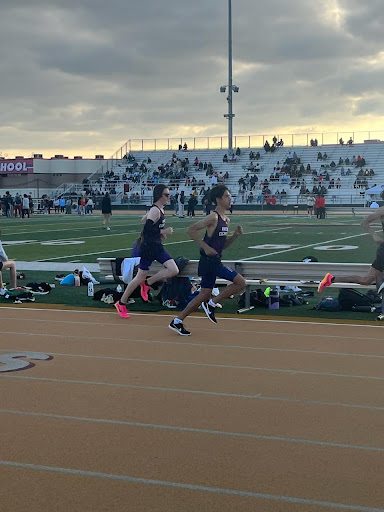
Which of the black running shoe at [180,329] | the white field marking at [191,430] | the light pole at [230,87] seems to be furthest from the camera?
the light pole at [230,87]

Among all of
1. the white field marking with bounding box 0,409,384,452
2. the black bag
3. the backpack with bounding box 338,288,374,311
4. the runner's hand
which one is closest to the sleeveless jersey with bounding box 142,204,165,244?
the runner's hand

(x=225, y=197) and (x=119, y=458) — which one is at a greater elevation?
(x=225, y=197)

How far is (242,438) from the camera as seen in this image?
5281 millimetres

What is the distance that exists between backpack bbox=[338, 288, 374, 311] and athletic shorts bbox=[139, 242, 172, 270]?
107 inches

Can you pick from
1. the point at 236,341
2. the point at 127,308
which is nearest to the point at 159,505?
the point at 236,341

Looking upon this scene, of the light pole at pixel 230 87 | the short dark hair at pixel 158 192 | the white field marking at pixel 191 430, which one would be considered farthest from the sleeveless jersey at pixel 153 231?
the light pole at pixel 230 87

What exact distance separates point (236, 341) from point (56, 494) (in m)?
4.78

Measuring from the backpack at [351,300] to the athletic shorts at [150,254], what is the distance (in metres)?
2.73

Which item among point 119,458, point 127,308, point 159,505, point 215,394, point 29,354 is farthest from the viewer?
point 127,308

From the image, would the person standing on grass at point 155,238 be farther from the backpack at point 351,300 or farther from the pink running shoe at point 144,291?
the backpack at point 351,300

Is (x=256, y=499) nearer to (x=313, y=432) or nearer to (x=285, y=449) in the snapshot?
(x=285, y=449)

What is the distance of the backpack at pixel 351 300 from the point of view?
440 inches

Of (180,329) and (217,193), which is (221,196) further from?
(180,329)

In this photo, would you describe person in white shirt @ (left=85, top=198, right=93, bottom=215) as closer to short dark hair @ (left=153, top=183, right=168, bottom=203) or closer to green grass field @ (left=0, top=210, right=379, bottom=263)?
green grass field @ (left=0, top=210, right=379, bottom=263)
